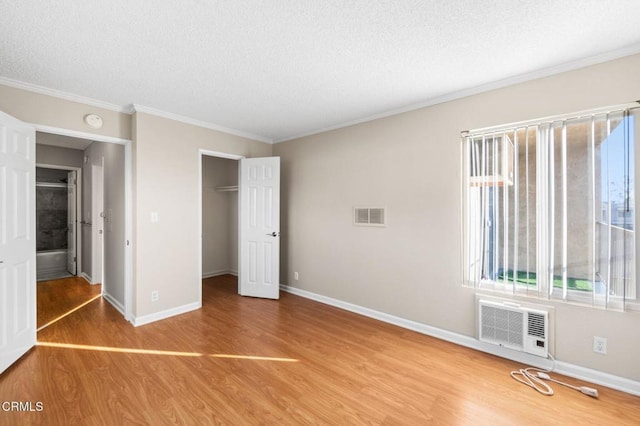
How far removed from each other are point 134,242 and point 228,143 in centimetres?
186

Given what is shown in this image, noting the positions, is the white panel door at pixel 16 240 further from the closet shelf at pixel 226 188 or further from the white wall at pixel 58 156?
the white wall at pixel 58 156

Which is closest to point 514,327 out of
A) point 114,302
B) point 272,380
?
point 272,380

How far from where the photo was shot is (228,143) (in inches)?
165

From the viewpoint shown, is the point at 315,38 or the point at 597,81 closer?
the point at 315,38

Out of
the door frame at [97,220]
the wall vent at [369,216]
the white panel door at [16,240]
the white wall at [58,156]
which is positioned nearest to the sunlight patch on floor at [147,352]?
the white panel door at [16,240]

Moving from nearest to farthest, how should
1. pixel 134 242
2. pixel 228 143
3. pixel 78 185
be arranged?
pixel 134 242 → pixel 228 143 → pixel 78 185

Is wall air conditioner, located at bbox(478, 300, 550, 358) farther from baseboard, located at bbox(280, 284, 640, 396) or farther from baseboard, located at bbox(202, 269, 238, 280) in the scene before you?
baseboard, located at bbox(202, 269, 238, 280)

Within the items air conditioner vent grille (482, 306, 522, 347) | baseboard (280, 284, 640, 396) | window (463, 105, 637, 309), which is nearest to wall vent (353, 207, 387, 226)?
window (463, 105, 637, 309)

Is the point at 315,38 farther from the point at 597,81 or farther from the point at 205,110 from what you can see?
the point at 597,81

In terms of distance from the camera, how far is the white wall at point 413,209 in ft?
7.20

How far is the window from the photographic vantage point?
2.11 metres

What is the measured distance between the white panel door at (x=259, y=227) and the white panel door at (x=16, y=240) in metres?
2.33

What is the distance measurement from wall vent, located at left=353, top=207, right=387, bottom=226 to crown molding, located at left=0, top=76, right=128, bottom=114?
313cm

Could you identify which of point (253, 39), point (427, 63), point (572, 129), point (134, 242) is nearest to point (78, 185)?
point (134, 242)
